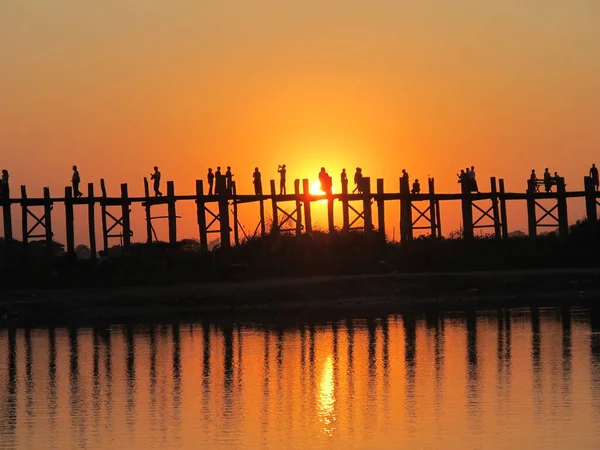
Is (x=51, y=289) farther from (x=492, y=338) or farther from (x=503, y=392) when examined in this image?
(x=503, y=392)

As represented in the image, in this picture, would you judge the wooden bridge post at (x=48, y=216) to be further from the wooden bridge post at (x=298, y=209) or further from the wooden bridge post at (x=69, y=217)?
the wooden bridge post at (x=298, y=209)

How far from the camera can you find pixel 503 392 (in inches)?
882

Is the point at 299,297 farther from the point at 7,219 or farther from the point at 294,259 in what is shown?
the point at 7,219

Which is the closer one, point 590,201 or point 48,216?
point 48,216

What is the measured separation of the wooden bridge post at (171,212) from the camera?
153ft

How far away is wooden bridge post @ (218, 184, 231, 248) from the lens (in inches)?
1866

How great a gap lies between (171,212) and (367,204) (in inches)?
308

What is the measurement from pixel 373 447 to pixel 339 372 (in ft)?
24.5

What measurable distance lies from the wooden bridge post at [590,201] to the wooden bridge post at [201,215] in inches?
620

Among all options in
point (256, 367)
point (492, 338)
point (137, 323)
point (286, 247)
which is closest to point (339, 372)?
point (256, 367)

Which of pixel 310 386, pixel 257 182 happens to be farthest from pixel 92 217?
pixel 310 386

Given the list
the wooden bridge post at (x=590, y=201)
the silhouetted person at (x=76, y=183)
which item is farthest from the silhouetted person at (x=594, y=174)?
the silhouetted person at (x=76, y=183)

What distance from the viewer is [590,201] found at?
52156 mm

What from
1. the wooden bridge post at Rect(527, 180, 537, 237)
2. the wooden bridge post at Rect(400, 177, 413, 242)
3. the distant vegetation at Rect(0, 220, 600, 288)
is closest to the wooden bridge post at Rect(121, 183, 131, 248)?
the distant vegetation at Rect(0, 220, 600, 288)
